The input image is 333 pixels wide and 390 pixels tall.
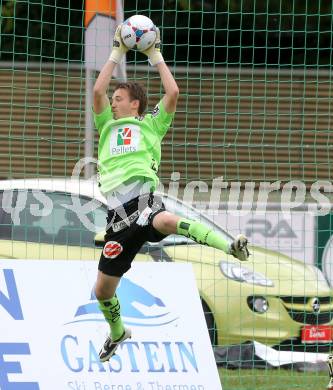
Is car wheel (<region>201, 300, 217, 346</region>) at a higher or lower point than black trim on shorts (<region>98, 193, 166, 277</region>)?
lower

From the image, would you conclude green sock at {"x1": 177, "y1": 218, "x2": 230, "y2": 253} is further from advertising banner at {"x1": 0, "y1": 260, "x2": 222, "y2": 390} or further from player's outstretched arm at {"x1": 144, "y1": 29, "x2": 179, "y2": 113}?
advertising banner at {"x1": 0, "y1": 260, "x2": 222, "y2": 390}

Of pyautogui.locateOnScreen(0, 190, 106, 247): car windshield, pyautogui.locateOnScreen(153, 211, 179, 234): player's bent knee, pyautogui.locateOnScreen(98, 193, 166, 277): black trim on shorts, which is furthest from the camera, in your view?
pyautogui.locateOnScreen(0, 190, 106, 247): car windshield

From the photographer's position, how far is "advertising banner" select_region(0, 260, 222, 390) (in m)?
8.88

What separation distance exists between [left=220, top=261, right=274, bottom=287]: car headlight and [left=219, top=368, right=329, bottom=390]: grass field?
30.9 inches

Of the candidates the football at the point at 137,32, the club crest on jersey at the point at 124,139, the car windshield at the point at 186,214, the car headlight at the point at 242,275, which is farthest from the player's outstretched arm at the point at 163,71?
the car headlight at the point at 242,275

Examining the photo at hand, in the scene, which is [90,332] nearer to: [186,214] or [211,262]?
[211,262]

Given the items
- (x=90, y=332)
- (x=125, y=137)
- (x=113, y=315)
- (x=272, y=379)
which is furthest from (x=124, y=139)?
(x=272, y=379)

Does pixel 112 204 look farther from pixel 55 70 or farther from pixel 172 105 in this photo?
pixel 55 70

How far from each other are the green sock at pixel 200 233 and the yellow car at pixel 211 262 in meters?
2.39

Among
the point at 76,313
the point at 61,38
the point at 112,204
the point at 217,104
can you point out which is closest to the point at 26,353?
the point at 76,313

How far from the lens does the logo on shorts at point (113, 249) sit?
26.3 ft

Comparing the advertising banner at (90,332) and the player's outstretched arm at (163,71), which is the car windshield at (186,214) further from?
the player's outstretched arm at (163,71)

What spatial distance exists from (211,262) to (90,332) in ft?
5.39

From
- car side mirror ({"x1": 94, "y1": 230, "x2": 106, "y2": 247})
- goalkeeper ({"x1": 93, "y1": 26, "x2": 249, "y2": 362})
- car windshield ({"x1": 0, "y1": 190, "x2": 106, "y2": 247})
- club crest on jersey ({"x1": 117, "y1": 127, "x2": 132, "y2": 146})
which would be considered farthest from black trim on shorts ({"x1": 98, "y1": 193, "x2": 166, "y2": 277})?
car windshield ({"x1": 0, "y1": 190, "x2": 106, "y2": 247})
